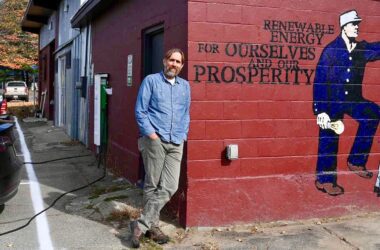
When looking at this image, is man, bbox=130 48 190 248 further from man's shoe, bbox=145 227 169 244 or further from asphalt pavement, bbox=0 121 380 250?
asphalt pavement, bbox=0 121 380 250

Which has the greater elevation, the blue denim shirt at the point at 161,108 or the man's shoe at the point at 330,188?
the blue denim shirt at the point at 161,108

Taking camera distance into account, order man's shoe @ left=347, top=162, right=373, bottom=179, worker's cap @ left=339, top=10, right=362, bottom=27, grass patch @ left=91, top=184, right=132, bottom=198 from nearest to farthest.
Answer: worker's cap @ left=339, top=10, right=362, bottom=27 → man's shoe @ left=347, top=162, right=373, bottom=179 → grass patch @ left=91, top=184, right=132, bottom=198

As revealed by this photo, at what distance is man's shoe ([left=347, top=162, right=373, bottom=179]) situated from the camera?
621 cm

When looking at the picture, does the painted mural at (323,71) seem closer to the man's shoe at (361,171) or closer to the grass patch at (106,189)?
the man's shoe at (361,171)

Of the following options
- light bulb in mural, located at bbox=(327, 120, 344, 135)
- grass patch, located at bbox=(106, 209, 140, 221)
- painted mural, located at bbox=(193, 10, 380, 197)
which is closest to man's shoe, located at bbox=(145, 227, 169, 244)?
grass patch, located at bbox=(106, 209, 140, 221)

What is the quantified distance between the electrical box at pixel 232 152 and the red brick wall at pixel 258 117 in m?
0.06

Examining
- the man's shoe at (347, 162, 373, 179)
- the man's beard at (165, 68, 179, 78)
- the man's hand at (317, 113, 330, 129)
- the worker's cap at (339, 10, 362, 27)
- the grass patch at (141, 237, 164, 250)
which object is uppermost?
the worker's cap at (339, 10, 362, 27)

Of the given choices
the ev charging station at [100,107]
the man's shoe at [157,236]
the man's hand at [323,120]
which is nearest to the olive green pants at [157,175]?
the man's shoe at [157,236]

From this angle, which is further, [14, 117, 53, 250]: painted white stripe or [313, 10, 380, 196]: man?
[313, 10, 380, 196]: man

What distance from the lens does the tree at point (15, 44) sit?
40312 mm

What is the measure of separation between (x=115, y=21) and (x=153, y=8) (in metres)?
2.39

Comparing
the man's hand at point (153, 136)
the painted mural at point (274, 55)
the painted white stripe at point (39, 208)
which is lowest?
the painted white stripe at point (39, 208)

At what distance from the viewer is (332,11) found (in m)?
5.99

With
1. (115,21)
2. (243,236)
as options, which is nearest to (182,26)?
(243,236)
